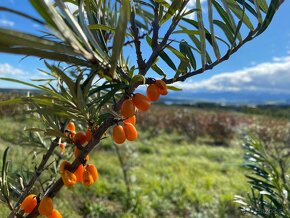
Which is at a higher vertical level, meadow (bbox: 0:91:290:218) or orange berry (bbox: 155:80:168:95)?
orange berry (bbox: 155:80:168:95)

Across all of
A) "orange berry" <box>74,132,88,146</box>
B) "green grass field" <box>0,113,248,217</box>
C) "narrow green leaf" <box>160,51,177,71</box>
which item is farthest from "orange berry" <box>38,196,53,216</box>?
"green grass field" <box>0,113,248,217</box>

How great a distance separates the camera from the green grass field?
14.2 feet

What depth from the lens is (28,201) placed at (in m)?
0.81

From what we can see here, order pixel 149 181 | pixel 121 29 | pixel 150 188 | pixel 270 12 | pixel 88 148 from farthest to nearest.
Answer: pixel 149 181
pixel 150 188
pixel 88 148
pixel 270 12
pixel 121 29

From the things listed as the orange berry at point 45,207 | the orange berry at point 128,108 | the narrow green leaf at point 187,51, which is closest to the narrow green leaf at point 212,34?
the narrow green leaf at point 187,51

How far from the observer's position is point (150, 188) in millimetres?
5445

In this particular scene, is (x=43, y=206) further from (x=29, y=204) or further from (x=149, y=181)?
(x=149, y=181)

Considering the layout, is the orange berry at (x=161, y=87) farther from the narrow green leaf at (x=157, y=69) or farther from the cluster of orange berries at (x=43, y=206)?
the cluster of orange berries at (x=43, y=206)

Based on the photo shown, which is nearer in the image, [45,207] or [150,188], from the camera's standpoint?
[45,207]

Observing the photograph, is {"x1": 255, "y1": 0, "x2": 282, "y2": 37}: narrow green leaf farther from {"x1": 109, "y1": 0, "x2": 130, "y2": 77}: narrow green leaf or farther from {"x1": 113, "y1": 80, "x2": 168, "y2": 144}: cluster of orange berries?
{"x1": 109, "y1": 0, "x2": 130, "y2": 77}: narrow green leaf

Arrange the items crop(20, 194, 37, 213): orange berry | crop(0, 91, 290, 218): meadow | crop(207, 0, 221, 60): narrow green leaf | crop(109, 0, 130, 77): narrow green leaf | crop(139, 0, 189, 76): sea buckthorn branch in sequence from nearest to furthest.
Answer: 1. crop(109, 0, 130, 77): narrow green leaf
2. crop(207, 0, 221, 60): narrow green leaf
3. crop(139, 0, 189, 76): sea buckthorn branch
4. crop(20, 194, 37, 213): orange berry
5. crop(0, 91, 290, 218): meadow

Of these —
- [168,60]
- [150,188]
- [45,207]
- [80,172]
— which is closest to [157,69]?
[168,60]

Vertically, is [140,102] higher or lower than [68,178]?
higher

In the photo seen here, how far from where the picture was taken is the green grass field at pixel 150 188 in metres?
4.33
